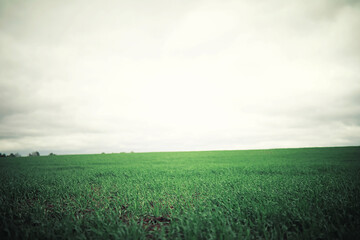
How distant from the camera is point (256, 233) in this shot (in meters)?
3.37

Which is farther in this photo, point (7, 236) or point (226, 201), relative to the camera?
point (226, 201)

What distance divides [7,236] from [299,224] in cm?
653

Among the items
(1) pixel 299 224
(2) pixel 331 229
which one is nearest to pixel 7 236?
(1) pixel 299 224

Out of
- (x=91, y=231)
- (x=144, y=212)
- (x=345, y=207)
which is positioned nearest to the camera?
(x=91, y=231)

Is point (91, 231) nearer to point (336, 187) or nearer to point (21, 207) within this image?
point (21, 207)

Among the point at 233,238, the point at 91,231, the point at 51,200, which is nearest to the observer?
the point at 233,238

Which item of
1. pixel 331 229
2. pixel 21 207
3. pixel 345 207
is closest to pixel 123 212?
pixel 21 207

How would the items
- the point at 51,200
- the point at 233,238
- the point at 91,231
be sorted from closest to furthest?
Result: the point at 233,238, the point at 91,231, the point at 51,200

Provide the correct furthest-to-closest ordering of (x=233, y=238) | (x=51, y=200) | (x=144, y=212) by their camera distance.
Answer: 1. (x=51, y=200)
2. (x=144, y=212)
3. (x=233, y=238)

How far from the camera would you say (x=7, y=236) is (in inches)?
135

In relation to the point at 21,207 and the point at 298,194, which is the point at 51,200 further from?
the point at 298,194

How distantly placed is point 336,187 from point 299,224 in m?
3.83

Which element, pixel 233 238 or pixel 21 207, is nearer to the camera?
pixel 233 238

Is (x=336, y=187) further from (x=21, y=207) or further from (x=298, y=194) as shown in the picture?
(x=21, y=207)
